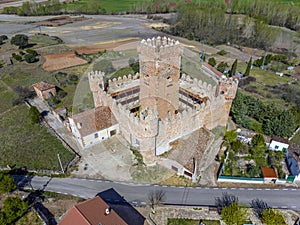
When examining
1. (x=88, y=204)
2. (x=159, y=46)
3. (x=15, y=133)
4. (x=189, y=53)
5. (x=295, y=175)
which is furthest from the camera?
(x=189, y=53)

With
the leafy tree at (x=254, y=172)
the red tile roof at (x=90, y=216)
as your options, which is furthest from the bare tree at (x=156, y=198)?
the leafy tree at (x=254, y=172)

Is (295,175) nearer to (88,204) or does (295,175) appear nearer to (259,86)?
(88,204)

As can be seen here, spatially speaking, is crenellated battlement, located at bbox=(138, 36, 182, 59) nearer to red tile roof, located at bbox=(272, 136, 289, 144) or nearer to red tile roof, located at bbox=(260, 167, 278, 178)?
red tile roof, located at bbox=(260, 167, 278, 178)

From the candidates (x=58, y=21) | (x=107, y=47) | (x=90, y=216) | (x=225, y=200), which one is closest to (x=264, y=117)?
(x=225, y=200)

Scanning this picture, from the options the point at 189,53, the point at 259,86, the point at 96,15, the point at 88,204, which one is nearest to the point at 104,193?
the point at 88,204

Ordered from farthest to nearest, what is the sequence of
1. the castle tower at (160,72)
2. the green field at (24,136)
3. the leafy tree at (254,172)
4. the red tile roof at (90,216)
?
the green field at (24,136), the leafy tree at (254,172), the castle tower at (160,72), the red tile roof at (90,216)

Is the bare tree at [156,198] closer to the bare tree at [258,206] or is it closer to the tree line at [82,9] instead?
the bare tree at [258,206]

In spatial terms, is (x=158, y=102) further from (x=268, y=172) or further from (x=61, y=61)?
(x=61, y=61)

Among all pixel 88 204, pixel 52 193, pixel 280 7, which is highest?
pixel 280 7
